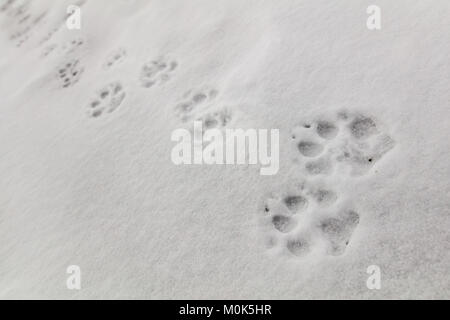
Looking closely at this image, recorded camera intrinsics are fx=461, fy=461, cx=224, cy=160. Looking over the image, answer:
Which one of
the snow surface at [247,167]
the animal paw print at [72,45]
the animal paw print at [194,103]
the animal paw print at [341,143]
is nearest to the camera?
the snow surface at [247,167]

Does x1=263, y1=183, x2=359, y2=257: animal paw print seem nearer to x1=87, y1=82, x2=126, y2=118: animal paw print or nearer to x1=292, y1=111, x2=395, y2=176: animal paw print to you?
x1=292, y1=111, x2=395, y2=176: animal paw print

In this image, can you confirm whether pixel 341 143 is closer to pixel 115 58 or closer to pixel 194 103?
pixel 194 103

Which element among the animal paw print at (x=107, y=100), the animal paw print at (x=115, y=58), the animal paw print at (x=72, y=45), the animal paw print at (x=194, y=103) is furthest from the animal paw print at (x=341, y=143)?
the animal paw print at (x=72, y=45)

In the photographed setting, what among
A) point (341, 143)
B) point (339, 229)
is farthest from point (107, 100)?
point (339, 229)

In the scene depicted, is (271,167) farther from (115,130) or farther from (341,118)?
(115,130)

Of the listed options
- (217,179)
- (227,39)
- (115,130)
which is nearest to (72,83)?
(115,130)

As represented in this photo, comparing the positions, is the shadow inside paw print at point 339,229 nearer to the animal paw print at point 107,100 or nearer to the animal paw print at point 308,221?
the animal paw print at point 308,221
